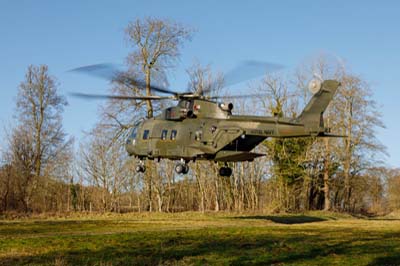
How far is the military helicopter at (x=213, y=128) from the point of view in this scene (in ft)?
75.9

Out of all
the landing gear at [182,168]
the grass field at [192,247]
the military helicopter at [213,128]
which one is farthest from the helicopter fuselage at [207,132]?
the grass field at [192,247]

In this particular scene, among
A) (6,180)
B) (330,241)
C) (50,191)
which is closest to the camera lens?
(330,241)

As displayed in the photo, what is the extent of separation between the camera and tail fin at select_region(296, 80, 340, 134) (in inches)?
902

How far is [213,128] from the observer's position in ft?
80.7

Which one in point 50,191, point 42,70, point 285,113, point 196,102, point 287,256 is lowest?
point 287,256

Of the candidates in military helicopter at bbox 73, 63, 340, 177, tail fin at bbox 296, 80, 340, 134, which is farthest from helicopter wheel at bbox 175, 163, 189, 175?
tail fin at bbox 296, 80, 340, 134

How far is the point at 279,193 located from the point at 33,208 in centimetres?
2156

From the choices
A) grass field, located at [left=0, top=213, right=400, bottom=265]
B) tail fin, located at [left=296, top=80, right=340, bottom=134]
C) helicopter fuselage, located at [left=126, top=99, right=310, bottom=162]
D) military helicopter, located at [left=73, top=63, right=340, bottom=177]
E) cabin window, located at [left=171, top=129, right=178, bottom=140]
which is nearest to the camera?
grass field, located at [left=0, top=213, right=400, bottom=265]

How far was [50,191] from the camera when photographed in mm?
44406

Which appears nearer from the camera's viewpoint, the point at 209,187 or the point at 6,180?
the point at 6,180

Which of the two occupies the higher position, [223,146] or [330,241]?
[223,146]

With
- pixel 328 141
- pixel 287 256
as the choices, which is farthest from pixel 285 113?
pixel 287 256

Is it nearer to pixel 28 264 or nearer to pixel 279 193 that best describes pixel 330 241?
pixel 28 264

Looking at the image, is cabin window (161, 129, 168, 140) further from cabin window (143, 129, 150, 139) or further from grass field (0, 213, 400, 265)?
grass field (0, 213, 400, 265)
